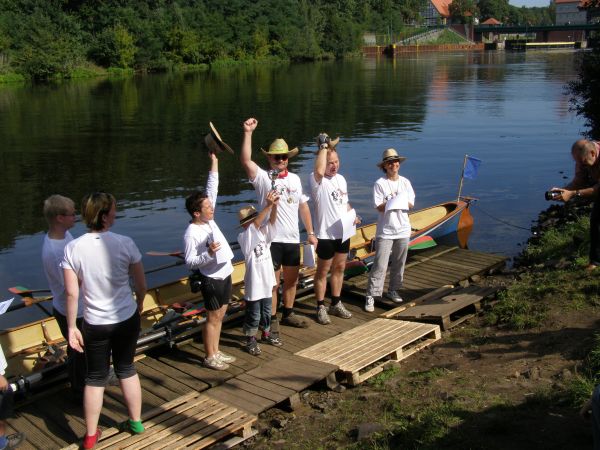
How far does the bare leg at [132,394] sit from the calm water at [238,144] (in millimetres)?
7511

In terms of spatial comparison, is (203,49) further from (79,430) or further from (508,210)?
(79,430)

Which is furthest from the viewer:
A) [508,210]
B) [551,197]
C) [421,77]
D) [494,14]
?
[494,14]

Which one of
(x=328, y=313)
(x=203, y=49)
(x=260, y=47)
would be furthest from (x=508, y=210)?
(x=260, y=47)

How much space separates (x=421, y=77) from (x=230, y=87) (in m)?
20.9

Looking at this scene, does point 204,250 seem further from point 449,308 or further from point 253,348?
point 449,308

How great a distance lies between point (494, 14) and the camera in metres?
185

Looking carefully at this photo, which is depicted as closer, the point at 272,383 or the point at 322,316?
the point at 272,383

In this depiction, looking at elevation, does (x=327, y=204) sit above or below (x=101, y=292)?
above

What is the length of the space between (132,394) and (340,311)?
142 inches

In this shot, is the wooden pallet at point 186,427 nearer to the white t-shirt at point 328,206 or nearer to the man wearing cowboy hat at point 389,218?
the white t-shirt at point 328,206

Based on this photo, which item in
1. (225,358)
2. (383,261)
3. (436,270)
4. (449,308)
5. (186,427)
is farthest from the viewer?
(436,270)

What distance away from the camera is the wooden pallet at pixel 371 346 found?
21.9 feet

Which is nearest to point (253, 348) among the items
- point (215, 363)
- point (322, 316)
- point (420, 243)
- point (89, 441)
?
point (215, 363)

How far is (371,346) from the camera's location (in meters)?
7.11
